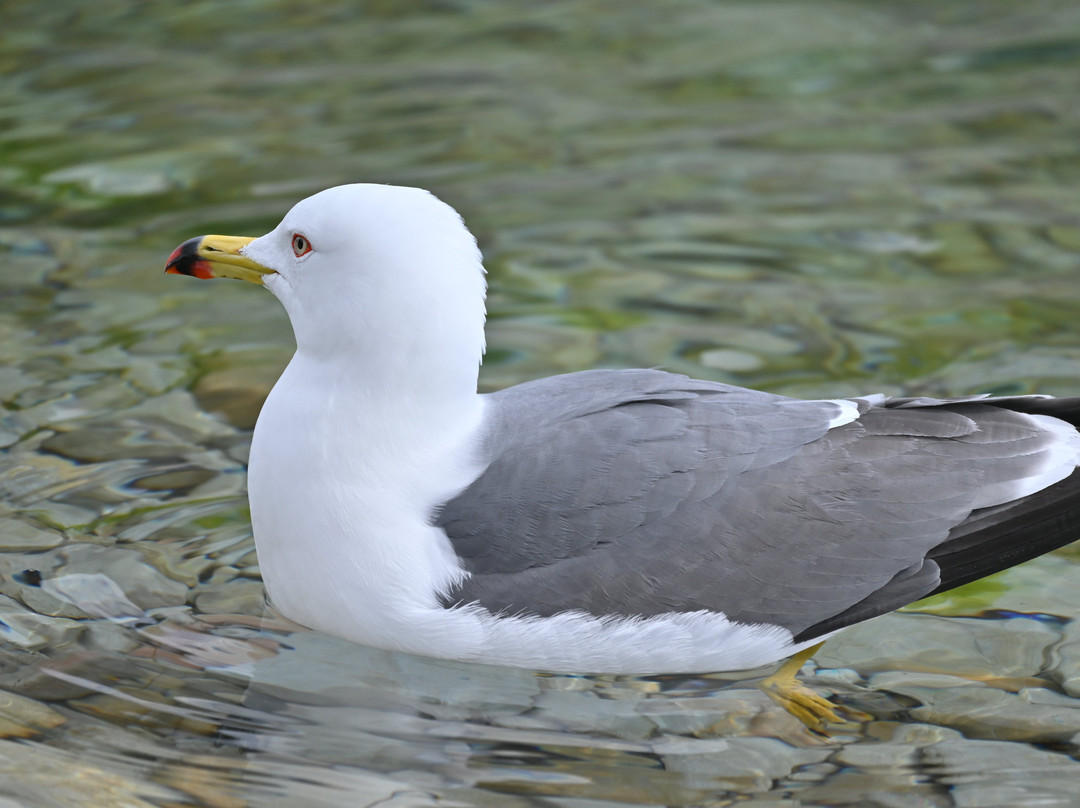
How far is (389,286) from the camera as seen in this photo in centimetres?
411

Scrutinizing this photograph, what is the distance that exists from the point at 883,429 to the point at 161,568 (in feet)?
7.64

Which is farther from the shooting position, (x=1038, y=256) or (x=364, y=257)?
(x=1038, y=256)

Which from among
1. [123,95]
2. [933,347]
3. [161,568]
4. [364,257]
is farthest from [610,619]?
[123,95]

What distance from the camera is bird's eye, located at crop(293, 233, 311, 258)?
4.28 metres

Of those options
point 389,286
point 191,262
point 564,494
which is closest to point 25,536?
point 191,262

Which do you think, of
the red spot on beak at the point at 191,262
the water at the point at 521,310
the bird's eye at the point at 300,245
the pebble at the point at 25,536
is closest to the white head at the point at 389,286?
the bird's eye at the point at 300,245

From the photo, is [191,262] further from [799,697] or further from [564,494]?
[799,697]

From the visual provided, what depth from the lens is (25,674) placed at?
408cm

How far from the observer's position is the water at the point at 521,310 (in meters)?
3.86

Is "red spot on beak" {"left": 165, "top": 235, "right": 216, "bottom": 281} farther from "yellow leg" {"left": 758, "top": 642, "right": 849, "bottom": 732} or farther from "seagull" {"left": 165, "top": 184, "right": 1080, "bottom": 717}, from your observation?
"yellow leg" {"left": 758, "top": 642, "right": 849, "bottom": 732}

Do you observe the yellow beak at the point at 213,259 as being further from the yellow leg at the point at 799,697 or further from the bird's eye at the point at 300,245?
the yellow leg at the point at 799,697

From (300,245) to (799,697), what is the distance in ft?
6.45

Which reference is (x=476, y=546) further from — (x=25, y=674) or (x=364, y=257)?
(x=25, y=674)

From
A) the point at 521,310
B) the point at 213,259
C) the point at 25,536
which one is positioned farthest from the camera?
the point at 521,310
